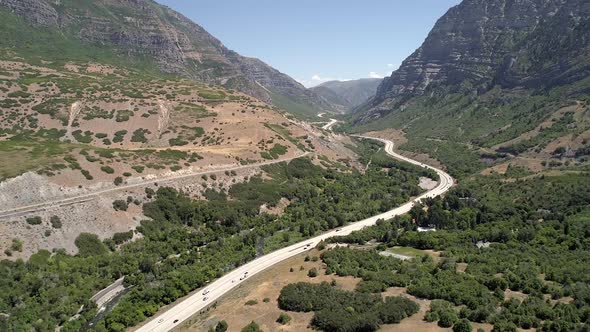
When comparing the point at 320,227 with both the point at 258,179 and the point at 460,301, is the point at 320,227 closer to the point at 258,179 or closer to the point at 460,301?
the point at 258,179

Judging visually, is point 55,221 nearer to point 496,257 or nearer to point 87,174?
point 87,174

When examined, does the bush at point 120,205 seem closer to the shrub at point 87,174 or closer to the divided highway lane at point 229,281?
the shrub at point 87,174

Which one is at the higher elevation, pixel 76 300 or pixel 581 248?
pixel 581 248

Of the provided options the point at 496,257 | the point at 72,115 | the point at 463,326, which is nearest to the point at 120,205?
the point at 463,326

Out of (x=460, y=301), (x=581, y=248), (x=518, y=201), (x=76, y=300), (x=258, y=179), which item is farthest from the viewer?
(x=258, y=179)

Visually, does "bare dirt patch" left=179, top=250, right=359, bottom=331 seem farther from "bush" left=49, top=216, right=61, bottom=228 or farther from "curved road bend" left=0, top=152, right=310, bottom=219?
"curved road bend" left=0, top=152, right=310, bottom=219

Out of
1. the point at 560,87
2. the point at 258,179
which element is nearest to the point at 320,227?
the point at 258,179

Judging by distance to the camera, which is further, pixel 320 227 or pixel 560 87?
pixel 560 87

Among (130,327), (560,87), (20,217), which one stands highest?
(560,87)
